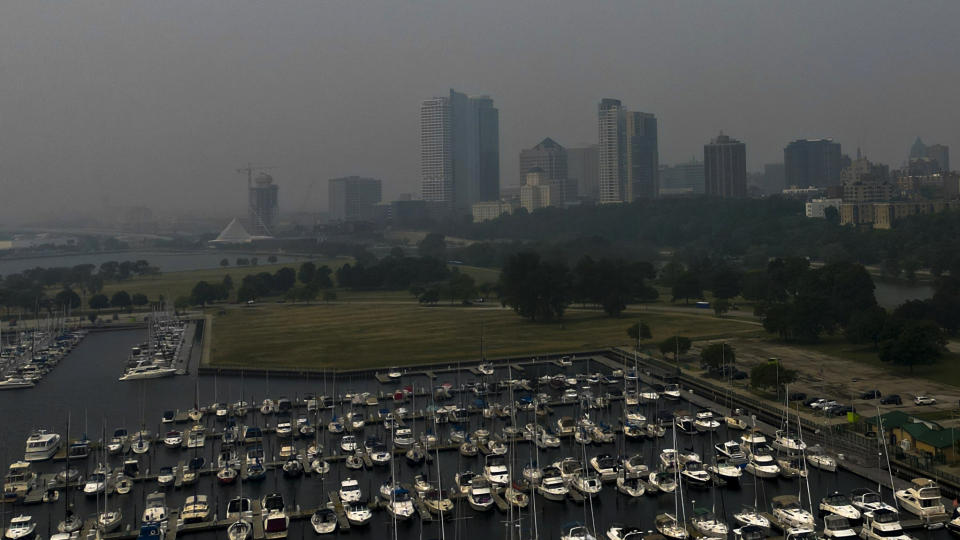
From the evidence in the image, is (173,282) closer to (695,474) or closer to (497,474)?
(497,474)

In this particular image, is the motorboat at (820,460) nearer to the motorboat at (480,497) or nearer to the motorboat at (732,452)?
the motorboat at (732,452)

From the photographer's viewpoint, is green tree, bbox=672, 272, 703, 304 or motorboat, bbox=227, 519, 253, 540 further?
green tree, bbox=672, 272, 703, 304

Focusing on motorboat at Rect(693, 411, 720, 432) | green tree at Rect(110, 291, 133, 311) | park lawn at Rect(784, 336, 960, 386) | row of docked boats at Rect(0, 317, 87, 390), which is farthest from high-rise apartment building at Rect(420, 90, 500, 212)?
motorboat at Rect(693, 411, 720, 432)

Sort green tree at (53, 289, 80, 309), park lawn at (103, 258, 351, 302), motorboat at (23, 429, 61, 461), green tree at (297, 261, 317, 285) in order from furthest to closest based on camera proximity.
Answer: green tree at (297, 261, 317, 285) → park lawn at (103, 258, 351, 302) → green tree at (53, 289, 80, 309) → motorboat at (23, 429, 61, 461)

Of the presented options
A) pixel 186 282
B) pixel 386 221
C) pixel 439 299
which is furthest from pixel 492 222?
pixel 439 299

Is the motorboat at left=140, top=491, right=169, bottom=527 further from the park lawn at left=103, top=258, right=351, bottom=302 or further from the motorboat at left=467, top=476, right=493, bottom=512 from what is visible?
the park lawn at left=103, top=258, right=351, bottom=302
